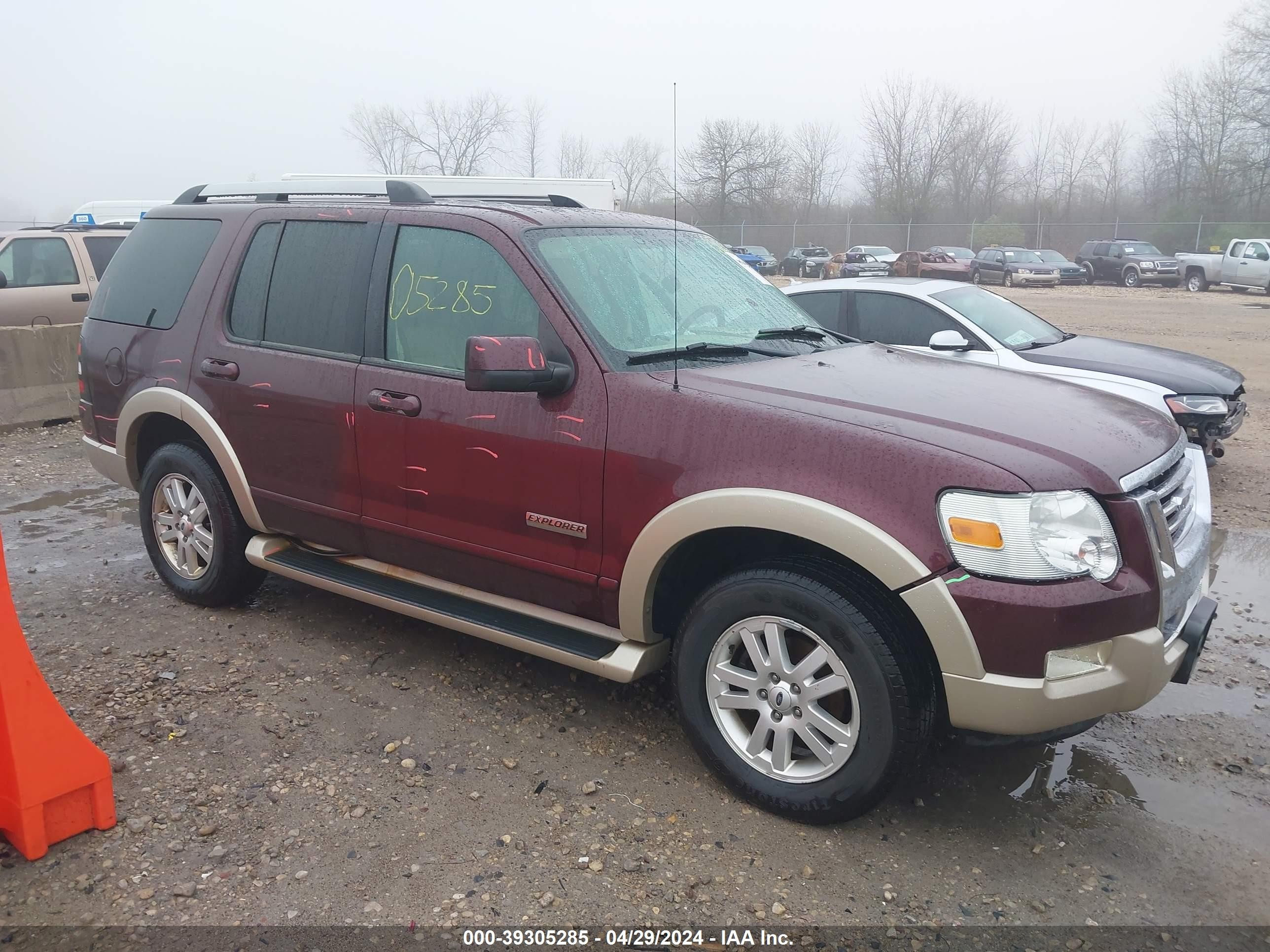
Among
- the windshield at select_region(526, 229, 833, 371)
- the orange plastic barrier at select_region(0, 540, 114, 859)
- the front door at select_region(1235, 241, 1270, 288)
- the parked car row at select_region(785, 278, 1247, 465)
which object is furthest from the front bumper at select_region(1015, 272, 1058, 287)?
the orange plastic barrier at select_region(0, 540, 114, 859)

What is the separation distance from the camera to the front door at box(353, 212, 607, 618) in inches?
136

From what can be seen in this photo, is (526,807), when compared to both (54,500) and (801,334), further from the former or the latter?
(54,500)

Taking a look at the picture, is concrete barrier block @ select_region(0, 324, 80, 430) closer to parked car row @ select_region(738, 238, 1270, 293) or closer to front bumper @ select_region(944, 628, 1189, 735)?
front bumper @ select_region(944, 628, 1189, 735)

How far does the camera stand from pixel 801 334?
4199 mm

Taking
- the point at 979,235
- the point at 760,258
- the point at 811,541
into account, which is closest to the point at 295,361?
the point at 811,541

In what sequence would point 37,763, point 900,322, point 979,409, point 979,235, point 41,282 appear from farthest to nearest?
1. point 979,235
2. point 41,282
3. point 900,322
4. point 979,409
5. point 37,763

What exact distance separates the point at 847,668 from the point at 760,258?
39130mm

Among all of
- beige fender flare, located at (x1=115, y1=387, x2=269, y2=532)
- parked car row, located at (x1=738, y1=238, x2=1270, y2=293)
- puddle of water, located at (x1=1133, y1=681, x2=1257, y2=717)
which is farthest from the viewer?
parked car row, located at (x1=738, y1=238, x2=1270, y2=293)

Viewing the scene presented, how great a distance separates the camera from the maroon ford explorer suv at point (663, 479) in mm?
2824

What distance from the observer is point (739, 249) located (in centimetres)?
4041

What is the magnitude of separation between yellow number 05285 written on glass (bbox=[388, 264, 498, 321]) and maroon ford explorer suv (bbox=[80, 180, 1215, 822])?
1cm

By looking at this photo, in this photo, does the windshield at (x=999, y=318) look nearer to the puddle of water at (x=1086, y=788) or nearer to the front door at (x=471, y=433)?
the puddle of water at (x=1086, y=788)

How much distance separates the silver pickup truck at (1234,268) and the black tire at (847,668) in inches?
1188

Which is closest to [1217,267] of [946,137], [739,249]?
[739,249]
